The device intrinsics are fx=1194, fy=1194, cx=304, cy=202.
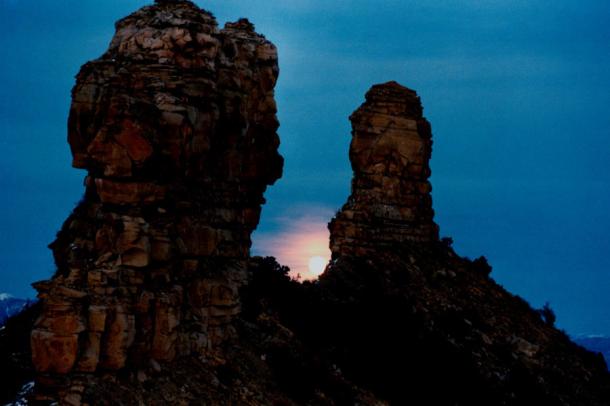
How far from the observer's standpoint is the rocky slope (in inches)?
1255

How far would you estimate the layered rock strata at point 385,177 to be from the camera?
59.5m

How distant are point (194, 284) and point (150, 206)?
3502 millimetres

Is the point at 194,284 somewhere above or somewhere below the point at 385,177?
below

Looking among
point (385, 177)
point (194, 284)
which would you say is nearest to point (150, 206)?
point (194, 284)

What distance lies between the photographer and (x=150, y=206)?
1326 inches

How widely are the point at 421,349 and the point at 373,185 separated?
10008 millimetres

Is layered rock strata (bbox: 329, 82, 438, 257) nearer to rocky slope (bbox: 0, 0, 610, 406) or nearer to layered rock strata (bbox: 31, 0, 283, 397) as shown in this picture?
rocky slope (bbox: 0, 0, 610, 406)

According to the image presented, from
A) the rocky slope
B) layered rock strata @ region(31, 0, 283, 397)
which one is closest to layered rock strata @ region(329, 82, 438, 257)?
the rocky slope

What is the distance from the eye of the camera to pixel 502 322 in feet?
194

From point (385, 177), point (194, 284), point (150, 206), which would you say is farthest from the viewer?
point (385, 177)

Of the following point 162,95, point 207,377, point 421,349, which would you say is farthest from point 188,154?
point 421,349

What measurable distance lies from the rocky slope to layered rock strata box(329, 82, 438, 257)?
536 centimetres

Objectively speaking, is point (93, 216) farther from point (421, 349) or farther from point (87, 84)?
point (421, 349)

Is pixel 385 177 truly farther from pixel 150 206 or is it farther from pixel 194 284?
pixel 150 206
